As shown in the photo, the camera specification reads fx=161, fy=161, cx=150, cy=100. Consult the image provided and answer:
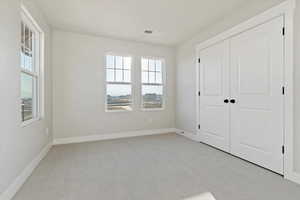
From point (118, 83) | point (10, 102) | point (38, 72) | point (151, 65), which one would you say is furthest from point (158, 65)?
point (10, 102)

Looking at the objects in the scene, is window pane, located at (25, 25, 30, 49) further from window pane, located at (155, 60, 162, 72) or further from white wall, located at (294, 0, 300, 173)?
white wall, located at (294, 0, 300, 173)

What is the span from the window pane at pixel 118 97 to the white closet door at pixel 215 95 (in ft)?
6.37

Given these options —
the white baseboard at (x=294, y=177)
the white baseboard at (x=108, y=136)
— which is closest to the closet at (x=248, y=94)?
the white baseboard at (x=294, y=177)

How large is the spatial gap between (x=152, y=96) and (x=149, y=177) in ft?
9.40

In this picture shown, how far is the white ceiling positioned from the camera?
2.70 m

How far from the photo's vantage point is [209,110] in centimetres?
358

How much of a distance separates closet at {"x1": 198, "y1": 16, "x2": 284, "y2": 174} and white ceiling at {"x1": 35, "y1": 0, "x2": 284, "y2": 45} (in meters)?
0.60

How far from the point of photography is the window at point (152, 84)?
4.69 meters

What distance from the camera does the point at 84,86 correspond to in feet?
13.0

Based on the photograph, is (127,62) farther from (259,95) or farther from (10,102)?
(259,95)

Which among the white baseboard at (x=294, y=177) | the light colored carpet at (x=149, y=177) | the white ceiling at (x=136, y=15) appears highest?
the white ceiling at (x=136, y=15)

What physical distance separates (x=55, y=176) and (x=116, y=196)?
1.01 meters

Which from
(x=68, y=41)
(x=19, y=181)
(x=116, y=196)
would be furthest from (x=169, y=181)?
(x=68, y=41)

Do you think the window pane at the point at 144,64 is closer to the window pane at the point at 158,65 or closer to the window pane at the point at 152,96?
the window pane at the point at 158,65
